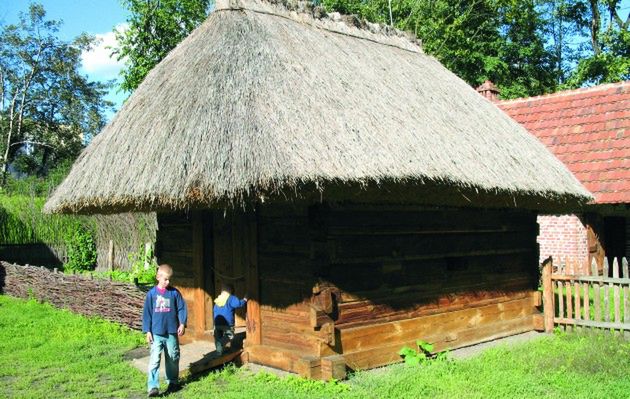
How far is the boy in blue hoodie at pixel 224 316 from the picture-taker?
718 centimetres

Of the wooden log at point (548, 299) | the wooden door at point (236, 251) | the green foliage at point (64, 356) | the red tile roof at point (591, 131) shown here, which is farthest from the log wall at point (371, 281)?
the red tile roof at point (591, 131)

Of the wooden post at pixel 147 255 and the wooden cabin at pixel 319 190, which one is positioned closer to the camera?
the wooden cabin at pixel 319 190

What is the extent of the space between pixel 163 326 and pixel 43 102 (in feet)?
108

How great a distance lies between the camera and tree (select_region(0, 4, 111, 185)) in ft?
111

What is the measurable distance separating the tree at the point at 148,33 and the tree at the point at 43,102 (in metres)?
17.1

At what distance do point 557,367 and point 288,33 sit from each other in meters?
5.12

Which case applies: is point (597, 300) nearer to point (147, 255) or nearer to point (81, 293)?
point (81, 293)

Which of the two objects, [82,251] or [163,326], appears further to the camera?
[82,251]

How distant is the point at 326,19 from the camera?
9586 mm

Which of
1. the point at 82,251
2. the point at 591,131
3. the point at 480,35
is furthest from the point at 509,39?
the point at 82,251

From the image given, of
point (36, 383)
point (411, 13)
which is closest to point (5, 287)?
point (36, 383)

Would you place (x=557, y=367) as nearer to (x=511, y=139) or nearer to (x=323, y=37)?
(x=511, y=139)

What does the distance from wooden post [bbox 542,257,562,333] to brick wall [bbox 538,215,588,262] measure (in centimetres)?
425

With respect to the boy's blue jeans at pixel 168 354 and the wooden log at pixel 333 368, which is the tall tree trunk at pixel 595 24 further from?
the boy's blue jeans at pixel 168 354
